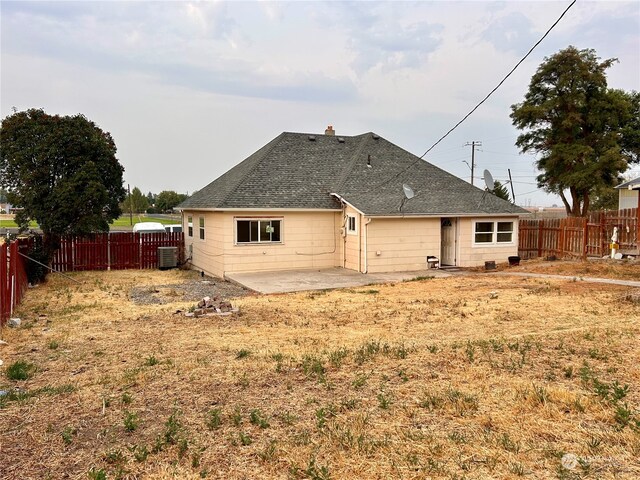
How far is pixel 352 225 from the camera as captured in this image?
1797 cm

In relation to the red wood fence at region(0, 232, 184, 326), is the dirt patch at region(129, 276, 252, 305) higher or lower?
lower

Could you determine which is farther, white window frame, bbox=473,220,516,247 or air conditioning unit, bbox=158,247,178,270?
air conditioning unit, bbox=158,247,178,270

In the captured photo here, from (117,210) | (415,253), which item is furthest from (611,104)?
(117,210)

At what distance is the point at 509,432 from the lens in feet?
13.8

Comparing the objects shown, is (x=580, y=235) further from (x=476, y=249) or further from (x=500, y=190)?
(x=500, y=190)

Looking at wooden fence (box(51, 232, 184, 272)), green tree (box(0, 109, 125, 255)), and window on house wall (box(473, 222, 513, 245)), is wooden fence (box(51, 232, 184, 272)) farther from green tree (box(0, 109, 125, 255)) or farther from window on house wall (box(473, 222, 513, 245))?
window on house wall (box(473, 222, 513, 245))

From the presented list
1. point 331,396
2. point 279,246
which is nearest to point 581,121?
point 279,246

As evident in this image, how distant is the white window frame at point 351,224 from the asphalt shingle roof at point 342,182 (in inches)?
24.2

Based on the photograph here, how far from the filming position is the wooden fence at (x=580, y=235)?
17.5m

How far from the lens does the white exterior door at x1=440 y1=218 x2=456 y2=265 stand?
62.8 ft

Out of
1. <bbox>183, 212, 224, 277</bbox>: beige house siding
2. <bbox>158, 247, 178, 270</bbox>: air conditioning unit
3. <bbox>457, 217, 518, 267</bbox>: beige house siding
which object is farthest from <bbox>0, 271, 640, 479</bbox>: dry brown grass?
<bbox>158, 247, 178, 270</bbox>: air conditioning unit

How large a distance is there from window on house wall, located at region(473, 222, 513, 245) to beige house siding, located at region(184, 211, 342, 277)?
5772 mm

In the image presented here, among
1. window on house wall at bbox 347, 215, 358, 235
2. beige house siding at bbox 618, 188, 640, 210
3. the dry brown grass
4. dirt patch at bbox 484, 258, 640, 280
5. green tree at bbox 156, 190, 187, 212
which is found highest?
green tree at bbox 156, 190, 187, 212

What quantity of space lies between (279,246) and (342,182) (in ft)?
12.9
